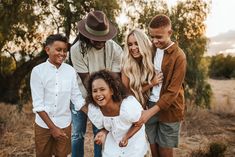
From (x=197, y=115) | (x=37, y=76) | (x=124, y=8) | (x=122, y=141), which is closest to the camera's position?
(x=122, y=141)

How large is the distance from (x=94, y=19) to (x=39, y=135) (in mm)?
1060

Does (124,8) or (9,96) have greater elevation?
(124,8)

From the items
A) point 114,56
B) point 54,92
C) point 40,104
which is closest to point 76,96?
point 54,92

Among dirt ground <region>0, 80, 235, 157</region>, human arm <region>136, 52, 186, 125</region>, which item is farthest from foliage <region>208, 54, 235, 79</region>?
human arm <region>136, 52, 186, 125</region>

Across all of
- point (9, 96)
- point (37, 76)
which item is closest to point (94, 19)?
point (37, 76)

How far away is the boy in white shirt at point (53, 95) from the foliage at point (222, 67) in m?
16.6

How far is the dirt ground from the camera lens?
17.8 ft

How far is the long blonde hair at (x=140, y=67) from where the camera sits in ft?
Result: 10.1

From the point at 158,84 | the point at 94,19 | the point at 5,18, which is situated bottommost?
the point at 158,84

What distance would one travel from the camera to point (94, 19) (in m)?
3.41

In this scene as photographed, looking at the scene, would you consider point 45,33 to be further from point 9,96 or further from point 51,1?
point 9,96

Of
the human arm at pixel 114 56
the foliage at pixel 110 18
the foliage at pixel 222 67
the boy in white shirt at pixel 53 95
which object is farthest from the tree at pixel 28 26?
the foliage at pixel 222 67

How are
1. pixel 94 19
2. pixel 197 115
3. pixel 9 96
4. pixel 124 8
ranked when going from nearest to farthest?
pixel 94 19 → pixel 197 115 → pixel 124 8 → pixel 9 96

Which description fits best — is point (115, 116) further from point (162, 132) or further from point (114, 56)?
point (114, 56)
